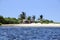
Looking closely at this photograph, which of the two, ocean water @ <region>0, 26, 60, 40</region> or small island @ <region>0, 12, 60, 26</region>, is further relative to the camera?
small island @ <region>0, 12, 60, 26</region>

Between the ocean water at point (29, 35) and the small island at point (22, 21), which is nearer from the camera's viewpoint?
the ocean water at point (29, 35)

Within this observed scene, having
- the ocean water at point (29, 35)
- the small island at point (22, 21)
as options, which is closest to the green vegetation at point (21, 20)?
the small island at point (22, 21)

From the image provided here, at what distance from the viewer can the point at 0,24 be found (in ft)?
420

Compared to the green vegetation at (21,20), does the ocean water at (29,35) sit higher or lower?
lower

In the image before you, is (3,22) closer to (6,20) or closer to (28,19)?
(6,20)

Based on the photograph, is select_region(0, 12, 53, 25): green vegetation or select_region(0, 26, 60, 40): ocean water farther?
select_region(0, 12, 53, 25): green vegetation

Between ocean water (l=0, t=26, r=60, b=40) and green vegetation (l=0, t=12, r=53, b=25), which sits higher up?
green vegetation (l=0, t=12, r=53, b=25)

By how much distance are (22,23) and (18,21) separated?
9.42ft

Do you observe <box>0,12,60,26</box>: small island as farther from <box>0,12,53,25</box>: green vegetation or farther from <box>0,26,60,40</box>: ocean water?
<box>0,26,60,40</box>: ocean water

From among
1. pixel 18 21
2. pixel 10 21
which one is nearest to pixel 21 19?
pixel 18 21

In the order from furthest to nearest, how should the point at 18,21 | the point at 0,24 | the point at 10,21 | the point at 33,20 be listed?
the point at 33,20, the point at 18,21, the point at 10,21, the point at 0,24

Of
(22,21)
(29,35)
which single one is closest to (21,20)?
(22,21)

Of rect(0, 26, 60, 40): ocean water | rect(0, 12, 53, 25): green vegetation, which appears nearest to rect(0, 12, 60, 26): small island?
rect(0, 12, 53, 25): green vegetation

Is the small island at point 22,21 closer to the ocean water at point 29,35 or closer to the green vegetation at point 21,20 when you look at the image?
the green vegetation at point 21,20
